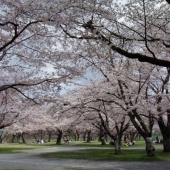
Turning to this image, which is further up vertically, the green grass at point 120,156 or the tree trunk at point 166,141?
the tree trunk at point 166,141

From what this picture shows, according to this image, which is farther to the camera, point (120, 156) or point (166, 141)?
point (166, 141)

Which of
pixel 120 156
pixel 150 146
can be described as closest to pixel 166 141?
pixel 150 146

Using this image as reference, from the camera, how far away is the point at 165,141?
64.9 feet

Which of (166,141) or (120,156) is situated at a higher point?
(166,141)

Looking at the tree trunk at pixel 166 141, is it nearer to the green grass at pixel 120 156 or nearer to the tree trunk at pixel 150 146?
the green grass at pixel 120 156

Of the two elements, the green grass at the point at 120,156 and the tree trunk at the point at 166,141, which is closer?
the green grass at the point at 120,156

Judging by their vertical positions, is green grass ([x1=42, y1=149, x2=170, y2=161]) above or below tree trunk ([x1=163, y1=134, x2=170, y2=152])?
below

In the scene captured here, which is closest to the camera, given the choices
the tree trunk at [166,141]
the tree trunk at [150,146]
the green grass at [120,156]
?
the tree trunk at [150,146]

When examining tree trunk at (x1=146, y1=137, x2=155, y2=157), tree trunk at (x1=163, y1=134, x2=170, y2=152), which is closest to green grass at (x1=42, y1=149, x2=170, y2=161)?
tree trunk at (x1=146, y1=137, x2=155, y2=157)

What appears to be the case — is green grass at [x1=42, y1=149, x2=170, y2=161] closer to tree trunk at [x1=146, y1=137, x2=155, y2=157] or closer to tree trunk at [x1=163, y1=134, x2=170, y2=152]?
tree trunk at [x1=146, y1=137, x2=155, y2=157]

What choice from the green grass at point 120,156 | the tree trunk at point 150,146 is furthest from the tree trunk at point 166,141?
the tree trunk at point 150,146

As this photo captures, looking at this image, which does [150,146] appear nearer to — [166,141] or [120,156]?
[120,156]

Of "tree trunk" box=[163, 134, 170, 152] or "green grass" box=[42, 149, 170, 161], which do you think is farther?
"tree trunk" box=[163, 134, 170, 152]

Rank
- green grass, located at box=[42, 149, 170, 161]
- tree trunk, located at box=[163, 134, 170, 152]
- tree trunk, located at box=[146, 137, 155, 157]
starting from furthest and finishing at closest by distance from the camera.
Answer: tree trunk, located at box=[163, 134, 170, 152]
green grass, located at box=[42, 149, 170, 161]
tree trunk, located at box=[146, 137, 155, 157]
